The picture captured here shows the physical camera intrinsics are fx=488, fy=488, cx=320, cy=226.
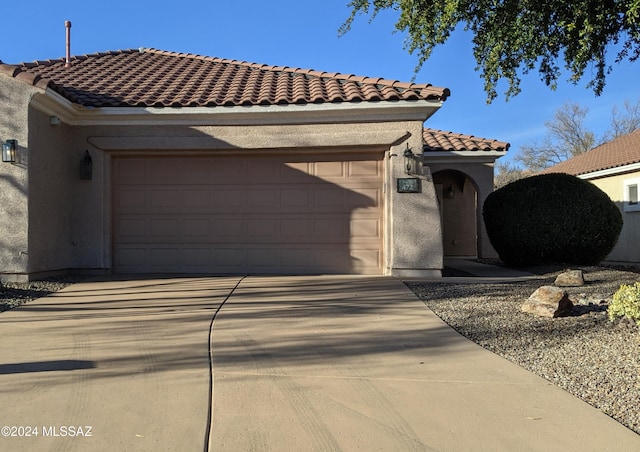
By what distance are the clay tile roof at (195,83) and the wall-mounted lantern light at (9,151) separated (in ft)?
3.59

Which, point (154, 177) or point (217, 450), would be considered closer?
point (217, 450)

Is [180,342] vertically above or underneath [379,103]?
underneath

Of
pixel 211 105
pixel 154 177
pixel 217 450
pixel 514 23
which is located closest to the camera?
pixel 217 450

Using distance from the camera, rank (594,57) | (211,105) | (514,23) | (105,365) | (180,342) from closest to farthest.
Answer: (105,365)
(180,342)
(514,23)
(594,57)
(211,105)

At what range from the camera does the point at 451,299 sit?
285 inches

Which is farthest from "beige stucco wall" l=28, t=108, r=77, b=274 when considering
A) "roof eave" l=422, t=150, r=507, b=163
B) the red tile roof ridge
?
"roof eave" l=422, t=150, r=507, b=163

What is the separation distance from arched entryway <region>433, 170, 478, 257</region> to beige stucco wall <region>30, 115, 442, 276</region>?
7.98 metres

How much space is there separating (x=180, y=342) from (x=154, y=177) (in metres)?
5.96

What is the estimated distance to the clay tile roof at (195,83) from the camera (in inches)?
363

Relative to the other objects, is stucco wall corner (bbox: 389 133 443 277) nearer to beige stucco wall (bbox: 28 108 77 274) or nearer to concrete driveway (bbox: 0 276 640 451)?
concrete driveway (bbox: 0 276 640 451)

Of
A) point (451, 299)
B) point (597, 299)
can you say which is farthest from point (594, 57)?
point (451, 299)

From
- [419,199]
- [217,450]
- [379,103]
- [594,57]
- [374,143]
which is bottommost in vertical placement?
[217,450]

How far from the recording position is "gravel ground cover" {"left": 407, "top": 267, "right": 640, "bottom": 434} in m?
3.82

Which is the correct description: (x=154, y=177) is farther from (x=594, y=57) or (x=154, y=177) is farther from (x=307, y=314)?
(x=594, y=57)
